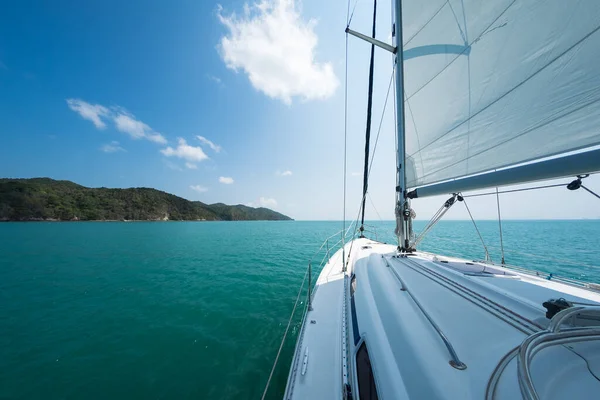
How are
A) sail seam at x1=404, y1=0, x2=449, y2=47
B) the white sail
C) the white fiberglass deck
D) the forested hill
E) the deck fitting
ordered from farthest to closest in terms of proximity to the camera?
the forested hill, sail seam at x1=404, y1=0, x2=449, y2=47, the white sail, the deck fitting, the white fiberglass deck

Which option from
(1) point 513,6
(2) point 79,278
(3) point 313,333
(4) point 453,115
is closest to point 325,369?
(3) point 313,333

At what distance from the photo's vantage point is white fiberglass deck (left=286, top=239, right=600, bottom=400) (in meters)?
1.15

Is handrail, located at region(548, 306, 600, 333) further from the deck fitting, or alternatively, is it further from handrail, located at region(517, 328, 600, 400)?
the deck fitting

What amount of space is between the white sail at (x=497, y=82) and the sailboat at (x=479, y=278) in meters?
0.01

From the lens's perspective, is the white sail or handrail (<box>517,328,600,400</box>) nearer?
handrail (<box>517,328,600,400</box>)

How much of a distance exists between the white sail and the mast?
0.15m

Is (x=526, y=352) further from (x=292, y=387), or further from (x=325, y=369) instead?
(x=292, y=387)

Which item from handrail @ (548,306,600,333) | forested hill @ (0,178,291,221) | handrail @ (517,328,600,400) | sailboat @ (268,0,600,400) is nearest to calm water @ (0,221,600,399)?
handrail @ (548,306,600,333)

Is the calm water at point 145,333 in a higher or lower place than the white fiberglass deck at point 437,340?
lower

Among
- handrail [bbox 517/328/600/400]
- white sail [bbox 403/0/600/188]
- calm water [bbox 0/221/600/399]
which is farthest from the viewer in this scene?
calm water [bbox 0/221/600/399]

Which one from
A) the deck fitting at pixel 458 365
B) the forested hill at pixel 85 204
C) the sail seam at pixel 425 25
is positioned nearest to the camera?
the deck fitting at pixel 458 365

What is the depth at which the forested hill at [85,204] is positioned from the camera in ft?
202

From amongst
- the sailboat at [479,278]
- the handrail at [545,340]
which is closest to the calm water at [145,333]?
the handrail at [545,340]

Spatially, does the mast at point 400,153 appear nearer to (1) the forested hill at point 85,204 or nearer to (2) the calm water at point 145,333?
(2) the calm water at point 145,333
